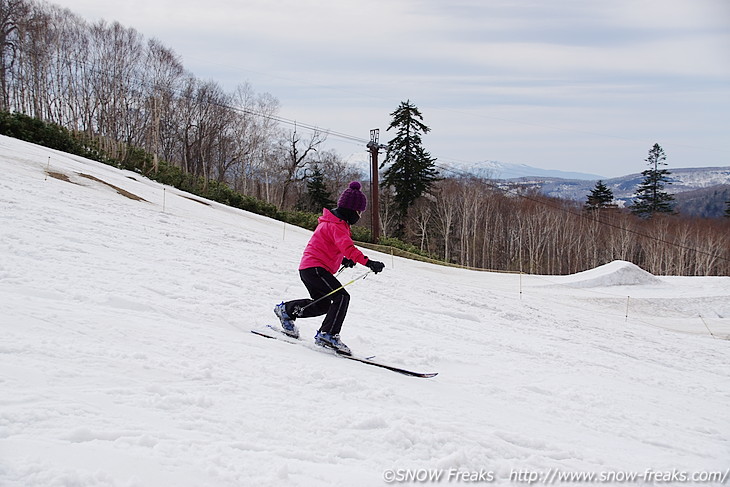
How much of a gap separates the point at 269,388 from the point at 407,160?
4903cm

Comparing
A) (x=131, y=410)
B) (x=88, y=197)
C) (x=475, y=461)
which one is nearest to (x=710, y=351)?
(x=475, y=461)

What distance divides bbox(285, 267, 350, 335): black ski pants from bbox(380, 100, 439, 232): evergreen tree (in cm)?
4639

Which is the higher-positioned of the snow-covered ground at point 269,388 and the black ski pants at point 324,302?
the black ski pants at point 324,302

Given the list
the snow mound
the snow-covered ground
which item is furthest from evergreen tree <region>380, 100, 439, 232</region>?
the snow-covered ground

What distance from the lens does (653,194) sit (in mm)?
79812

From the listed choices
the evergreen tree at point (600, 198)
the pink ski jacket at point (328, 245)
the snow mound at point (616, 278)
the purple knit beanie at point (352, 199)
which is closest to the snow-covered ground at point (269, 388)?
the pink ski jacket at point (328, 245)

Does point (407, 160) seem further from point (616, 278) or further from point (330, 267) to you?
point (330, 267)

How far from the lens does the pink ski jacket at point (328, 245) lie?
20.9 feet

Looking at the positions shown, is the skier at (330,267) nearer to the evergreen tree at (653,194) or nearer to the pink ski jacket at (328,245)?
the pink ski jacket at (328,245)

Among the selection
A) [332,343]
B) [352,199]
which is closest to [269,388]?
[332,343]

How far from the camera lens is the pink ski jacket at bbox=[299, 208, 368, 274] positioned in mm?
6358

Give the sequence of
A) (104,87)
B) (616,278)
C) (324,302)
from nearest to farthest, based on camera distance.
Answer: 1. (324,302)
2. (616,278)
3. (104,87)

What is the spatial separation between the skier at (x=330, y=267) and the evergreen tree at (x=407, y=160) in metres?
46.3

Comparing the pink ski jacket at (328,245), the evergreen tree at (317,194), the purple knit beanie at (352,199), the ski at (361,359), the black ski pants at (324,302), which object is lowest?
the ski at (361,359)
